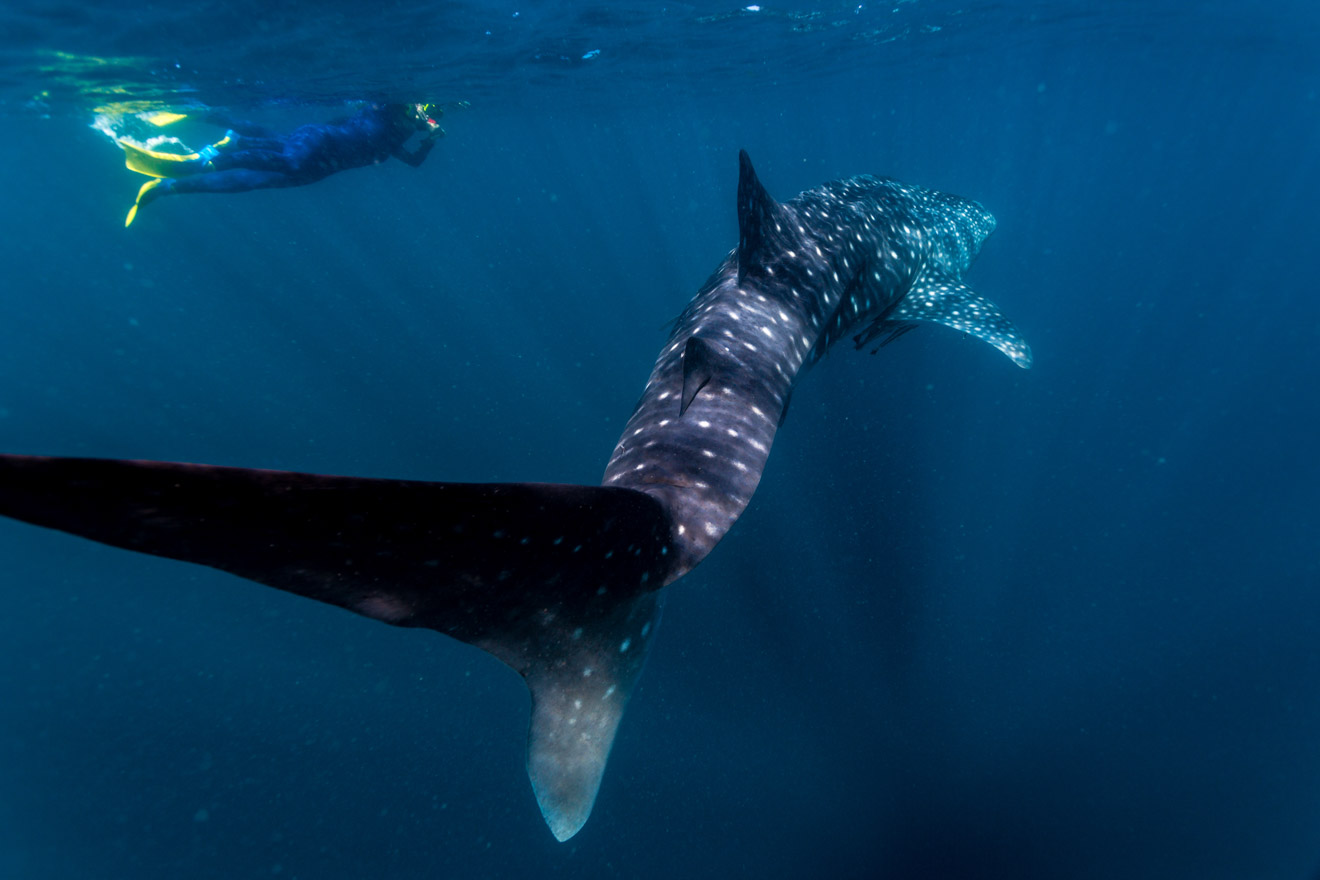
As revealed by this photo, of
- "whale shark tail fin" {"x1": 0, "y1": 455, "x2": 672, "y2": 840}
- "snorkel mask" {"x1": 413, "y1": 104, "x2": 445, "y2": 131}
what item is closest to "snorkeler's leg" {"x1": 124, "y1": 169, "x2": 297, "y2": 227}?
"snorkel mask" {"x1": 413, "y1": 104, "x2": 445, "y2": 131}

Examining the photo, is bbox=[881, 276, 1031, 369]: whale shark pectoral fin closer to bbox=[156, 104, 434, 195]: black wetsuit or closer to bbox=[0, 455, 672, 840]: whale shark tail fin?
bbox=[0, 455, 672, 840]: whale shark tail fin

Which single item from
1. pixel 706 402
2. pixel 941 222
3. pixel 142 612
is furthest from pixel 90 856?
pixel 941 222

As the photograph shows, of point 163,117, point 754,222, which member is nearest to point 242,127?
point 163,117

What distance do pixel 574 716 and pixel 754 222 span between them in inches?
168

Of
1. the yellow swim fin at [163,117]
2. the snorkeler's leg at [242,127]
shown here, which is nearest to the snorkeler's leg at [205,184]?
the snorkeler's leg at [242,127]

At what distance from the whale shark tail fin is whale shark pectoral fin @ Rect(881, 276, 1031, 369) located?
4.87 metres

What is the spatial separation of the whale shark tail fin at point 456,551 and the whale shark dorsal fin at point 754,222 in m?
3.30

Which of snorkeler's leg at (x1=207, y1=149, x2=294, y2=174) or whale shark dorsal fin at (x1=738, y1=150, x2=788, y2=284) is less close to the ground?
whale shark dorsal fin at (x1=738, y1=150, x2=788, y2=284)

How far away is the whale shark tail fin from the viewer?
1308 millimetres

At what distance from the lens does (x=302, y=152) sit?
13.3 meters

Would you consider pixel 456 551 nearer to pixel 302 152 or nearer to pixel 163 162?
pixel 302 152

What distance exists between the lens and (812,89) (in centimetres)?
Result: 3216

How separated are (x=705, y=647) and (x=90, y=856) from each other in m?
13.0

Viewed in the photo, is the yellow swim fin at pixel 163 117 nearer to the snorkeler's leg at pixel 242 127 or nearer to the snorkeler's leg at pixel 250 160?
the snorkeler's leg at pixel 242 127
